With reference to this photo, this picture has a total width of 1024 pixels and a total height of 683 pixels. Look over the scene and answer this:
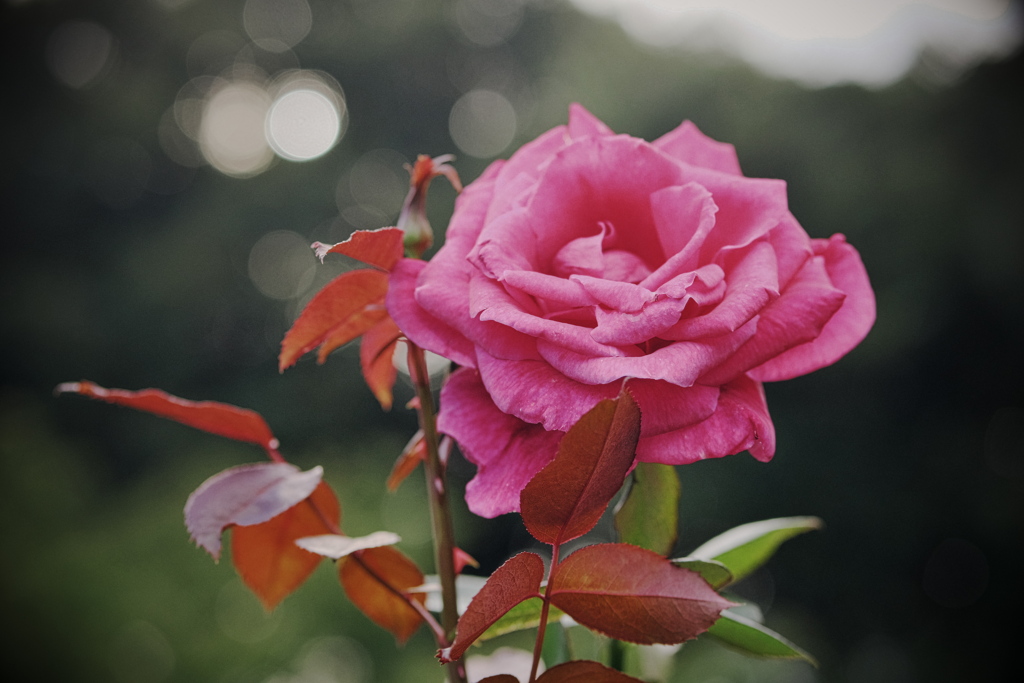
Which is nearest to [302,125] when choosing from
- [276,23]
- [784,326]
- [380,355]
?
[276,23]

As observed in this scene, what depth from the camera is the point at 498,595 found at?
0.16 m

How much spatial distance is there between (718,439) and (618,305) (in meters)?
0.04

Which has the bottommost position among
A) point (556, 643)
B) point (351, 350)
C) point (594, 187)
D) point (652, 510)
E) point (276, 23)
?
point (351, 350)

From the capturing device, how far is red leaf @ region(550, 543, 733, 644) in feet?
0.53

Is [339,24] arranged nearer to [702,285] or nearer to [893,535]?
[893,535]

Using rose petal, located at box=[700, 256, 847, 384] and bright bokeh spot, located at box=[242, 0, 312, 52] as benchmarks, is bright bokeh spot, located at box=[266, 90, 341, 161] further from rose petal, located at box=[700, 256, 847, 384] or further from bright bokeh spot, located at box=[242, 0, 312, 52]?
rose petal, located at box=[700, 256, 847, 384]

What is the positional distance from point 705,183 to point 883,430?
121 inches

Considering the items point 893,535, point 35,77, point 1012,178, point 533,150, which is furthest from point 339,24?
point 533,150

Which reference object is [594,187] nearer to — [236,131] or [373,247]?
[373,247]

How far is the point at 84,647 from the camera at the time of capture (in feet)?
5.01

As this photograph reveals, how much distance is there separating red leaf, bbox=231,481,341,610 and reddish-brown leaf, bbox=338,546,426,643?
21mm

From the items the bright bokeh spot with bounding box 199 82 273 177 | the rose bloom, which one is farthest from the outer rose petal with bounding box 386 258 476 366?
the bright bokeh spot with bounding box 199 82 273 177

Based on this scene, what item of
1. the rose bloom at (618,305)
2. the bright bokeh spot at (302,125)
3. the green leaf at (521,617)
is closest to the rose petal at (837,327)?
the rose bloom at (618,305)

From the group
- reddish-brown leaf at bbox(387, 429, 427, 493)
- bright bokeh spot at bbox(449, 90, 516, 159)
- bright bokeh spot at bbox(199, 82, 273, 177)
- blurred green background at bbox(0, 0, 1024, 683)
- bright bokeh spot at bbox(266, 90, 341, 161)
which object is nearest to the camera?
reddish-brown leaf at bbox(387, 429, 427, 493)
